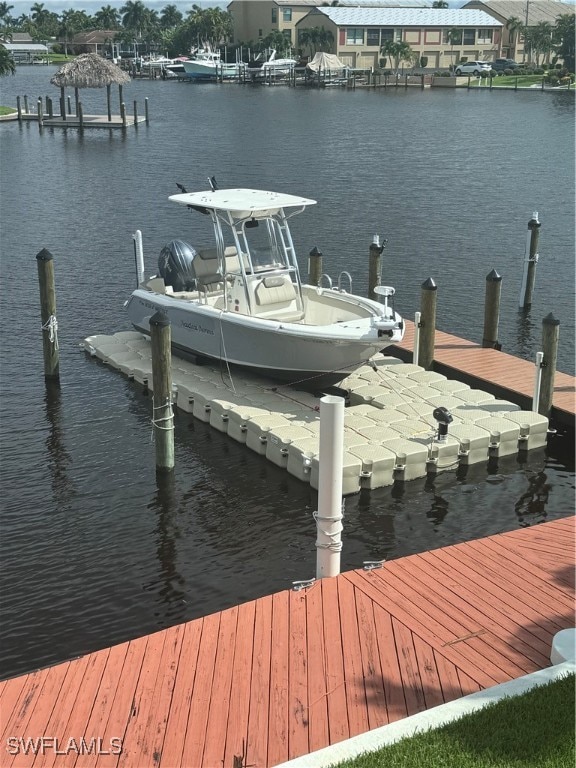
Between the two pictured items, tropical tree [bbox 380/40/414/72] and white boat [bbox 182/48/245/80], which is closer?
tropical tree [bbox 380/40/414/72]

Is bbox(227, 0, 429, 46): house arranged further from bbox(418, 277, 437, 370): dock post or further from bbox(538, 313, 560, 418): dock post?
bbox(538, 313, 560, 418): dock post

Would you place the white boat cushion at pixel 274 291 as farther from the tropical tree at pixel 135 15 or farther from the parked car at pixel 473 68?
the tropical tree at pixel 135 15

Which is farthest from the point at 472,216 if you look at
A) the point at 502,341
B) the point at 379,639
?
the point at 379,639

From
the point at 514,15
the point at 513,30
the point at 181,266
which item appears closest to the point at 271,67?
the point at 513,30

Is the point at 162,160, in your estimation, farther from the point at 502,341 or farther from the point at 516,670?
the point at 516,670

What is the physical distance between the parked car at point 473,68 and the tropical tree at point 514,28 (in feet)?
40.7

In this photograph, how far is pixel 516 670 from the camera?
878 centimetres

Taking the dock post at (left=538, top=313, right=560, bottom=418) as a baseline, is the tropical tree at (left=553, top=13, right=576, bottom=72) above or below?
above

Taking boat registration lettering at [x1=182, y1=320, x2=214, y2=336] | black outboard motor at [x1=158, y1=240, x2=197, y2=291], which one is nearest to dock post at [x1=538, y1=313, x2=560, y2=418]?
boat registration lettering at [x1=182, y1=320, x2=214, y2=336]

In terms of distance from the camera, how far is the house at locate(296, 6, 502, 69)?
128m

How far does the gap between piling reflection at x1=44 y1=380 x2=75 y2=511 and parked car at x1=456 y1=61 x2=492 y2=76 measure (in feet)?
395

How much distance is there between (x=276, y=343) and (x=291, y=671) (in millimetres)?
9717

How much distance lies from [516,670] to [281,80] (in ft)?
417

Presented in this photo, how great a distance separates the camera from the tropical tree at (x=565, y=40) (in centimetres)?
12744
